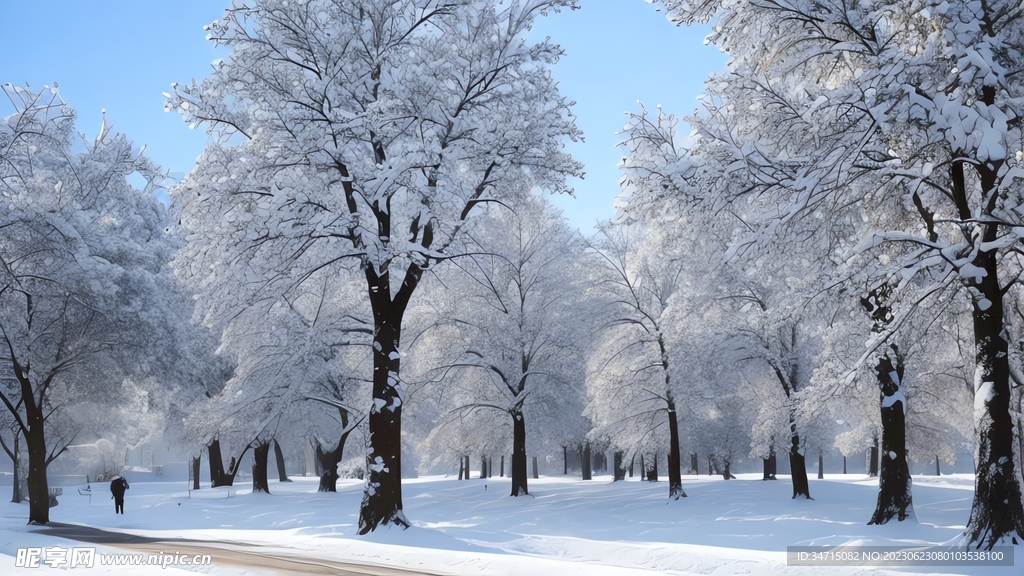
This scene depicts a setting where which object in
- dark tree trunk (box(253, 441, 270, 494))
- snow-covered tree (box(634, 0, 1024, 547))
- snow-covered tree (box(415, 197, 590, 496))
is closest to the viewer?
snow-covered tree (box(634, 0, 1024, 547))

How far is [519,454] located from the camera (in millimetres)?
30281

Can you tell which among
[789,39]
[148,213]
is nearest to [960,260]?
[789,39]

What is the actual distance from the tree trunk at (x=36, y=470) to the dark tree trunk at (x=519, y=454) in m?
15.2

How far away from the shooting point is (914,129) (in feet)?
38.1

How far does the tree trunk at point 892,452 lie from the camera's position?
18.2 metres

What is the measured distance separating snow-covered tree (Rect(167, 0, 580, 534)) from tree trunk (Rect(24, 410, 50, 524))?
11350 mm

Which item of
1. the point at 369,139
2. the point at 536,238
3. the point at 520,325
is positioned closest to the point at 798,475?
the point at 520,325

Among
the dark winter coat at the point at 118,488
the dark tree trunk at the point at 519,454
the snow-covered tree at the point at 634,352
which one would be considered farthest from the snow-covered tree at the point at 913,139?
the dark winter coat at the point at 118,488

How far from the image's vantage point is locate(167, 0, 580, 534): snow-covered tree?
15.4 meters

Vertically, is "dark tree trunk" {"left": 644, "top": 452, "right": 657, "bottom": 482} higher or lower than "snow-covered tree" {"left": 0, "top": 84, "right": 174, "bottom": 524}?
lower

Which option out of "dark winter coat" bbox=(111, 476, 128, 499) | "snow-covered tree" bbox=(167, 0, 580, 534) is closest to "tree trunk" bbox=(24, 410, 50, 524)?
"dark winter coat" bbox=(111, 476, 128, 499)

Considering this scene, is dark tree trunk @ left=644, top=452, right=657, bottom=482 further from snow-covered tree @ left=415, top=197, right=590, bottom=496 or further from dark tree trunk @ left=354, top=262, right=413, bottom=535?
dark tree trunk @ left=354, top=262, right=413, bottom=535

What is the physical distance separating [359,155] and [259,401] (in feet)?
56.1

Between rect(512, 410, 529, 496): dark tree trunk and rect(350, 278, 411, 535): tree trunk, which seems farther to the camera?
rect(512, 410, 529, 496): dark tree trunk
